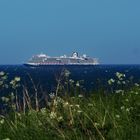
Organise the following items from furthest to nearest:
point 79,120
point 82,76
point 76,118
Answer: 1. point 82,76
2. point 76,118
3. point 79,120

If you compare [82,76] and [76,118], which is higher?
[82,76]

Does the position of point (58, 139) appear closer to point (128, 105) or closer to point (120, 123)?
point (120, 123)

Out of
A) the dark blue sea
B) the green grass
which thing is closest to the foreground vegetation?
the green grass

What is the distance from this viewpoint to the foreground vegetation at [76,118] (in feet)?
26.8

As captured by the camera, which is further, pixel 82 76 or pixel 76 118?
pixel 82 76

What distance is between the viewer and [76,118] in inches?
354

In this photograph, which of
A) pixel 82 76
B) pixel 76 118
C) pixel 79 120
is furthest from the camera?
pixel 82 76

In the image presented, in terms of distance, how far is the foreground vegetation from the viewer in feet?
26.8

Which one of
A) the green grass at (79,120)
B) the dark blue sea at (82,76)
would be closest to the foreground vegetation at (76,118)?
the green grass at (79,120)

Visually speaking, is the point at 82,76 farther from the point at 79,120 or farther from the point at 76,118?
the point at 79,120

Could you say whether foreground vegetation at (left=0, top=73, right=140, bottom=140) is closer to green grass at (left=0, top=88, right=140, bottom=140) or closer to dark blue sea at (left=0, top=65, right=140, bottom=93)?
green grass at (left=0, top=88, right=140, bottom=140)

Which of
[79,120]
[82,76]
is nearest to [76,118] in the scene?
[79,120]

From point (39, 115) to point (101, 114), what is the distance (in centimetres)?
101

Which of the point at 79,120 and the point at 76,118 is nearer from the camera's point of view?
the point at 79,120
